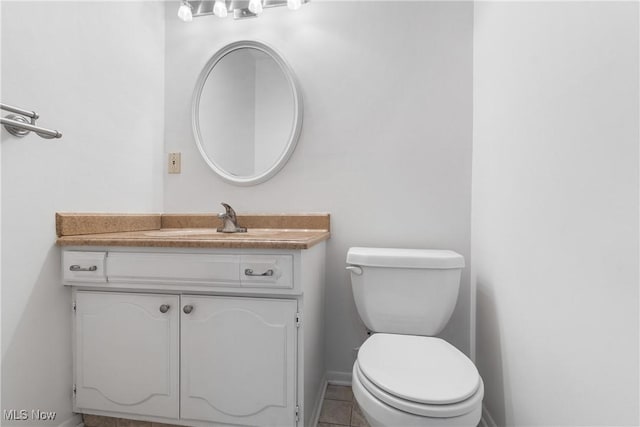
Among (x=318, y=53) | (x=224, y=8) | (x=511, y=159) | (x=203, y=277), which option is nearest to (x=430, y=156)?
(x=511, y=159)

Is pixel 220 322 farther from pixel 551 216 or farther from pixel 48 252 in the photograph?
pixel 551 216

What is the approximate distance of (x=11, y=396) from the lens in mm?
988

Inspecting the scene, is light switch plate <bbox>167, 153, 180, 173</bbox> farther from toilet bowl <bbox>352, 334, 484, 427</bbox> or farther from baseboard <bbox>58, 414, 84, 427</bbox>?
toilet bowl <bbox>352, 334, 484, 427</bbox>

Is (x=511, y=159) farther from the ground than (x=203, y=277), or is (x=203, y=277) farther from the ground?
(x=511, y=159)

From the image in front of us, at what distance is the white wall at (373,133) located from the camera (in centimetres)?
147

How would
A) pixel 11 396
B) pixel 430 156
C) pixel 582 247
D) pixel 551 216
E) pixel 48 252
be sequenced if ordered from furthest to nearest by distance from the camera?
1. pixel 430 156
2. pixel 48 252
3. pixel 11 396
4. pixel 551 216
5. pixel 582 247

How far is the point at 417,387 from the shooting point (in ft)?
2.62

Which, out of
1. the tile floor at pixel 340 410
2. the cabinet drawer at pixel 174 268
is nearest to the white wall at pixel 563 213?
the tile floor at pixel 340 410

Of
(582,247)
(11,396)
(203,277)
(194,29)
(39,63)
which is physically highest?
(194,29)

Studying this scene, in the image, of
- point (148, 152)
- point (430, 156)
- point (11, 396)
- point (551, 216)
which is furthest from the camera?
point (148, 152)

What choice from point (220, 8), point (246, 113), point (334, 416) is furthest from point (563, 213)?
point (220, 8)

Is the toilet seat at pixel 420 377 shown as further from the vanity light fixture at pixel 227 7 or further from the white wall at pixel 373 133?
the vanity light fixture at pixel 227 7

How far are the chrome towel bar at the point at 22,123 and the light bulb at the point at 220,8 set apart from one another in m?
0.99

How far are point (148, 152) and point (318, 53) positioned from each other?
1.05m
